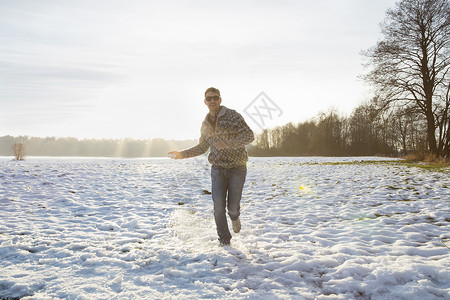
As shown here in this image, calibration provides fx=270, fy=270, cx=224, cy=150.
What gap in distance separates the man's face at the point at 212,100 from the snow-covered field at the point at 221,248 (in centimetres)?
220

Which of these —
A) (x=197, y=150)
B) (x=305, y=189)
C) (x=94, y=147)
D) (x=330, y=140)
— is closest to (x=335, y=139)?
(x=330, y=140)

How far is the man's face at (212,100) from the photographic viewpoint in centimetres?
417

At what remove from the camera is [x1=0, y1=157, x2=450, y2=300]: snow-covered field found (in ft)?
9.48

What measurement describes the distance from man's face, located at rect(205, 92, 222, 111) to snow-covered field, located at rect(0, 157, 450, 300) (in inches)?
86.8

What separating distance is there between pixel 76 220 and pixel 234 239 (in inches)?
137

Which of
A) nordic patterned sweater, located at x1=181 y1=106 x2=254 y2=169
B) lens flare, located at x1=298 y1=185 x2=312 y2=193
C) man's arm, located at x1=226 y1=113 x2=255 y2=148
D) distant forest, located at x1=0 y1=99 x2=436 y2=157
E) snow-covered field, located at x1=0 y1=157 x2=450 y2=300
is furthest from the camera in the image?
distant forest, located at x1=0 y1=99 x2=436 y2=157

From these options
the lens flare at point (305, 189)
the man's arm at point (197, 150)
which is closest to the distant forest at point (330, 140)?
the lens flare at point (305, 189)

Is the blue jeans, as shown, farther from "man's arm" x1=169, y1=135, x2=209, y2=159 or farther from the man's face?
the man's face

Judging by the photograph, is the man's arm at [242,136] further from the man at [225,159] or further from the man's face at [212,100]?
the man's face at [212,100]

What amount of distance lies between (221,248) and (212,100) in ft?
7.48

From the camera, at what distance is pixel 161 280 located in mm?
3113

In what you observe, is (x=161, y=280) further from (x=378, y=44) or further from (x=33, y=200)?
(x=378, y=44)

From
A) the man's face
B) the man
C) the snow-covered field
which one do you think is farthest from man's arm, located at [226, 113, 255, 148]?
the snow-covered field

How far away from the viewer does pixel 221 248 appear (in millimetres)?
4137
